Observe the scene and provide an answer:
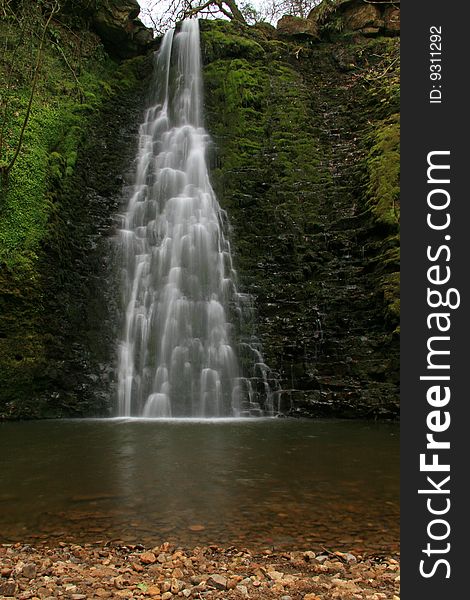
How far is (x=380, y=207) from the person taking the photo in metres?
10.1

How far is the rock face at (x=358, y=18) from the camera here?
16.5m

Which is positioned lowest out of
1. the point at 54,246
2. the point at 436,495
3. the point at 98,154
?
the point at 436,495

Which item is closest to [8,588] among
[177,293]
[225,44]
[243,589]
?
[243,589]

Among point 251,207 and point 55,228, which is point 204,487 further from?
point 251,207

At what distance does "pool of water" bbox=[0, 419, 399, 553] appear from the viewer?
305 centimetres

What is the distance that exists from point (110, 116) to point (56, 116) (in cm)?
205

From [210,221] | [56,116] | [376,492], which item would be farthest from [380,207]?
[56,116]

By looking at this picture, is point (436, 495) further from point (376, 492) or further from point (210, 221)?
point (210, 221)

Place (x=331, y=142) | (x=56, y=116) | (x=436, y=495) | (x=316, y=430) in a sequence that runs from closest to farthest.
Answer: (x=436, y=495) → (x=316, y=430) → (x=56, y=116) → (x=331, y=142)

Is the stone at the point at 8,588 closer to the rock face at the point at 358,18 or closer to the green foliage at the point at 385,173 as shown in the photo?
the green foliage at the point at 385,173

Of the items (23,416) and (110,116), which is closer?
(23,416)

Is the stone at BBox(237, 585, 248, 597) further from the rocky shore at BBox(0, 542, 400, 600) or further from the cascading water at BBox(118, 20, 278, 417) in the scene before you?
the cascading water at BBox(118, 20, 278, 417)

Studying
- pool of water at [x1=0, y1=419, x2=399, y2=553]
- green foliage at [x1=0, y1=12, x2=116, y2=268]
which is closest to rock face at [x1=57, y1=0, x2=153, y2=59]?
green foliage at [x1=0, y1=12, x2=116, y2=268]

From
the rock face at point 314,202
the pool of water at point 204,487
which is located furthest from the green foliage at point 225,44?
the pool of water at point 204,487
